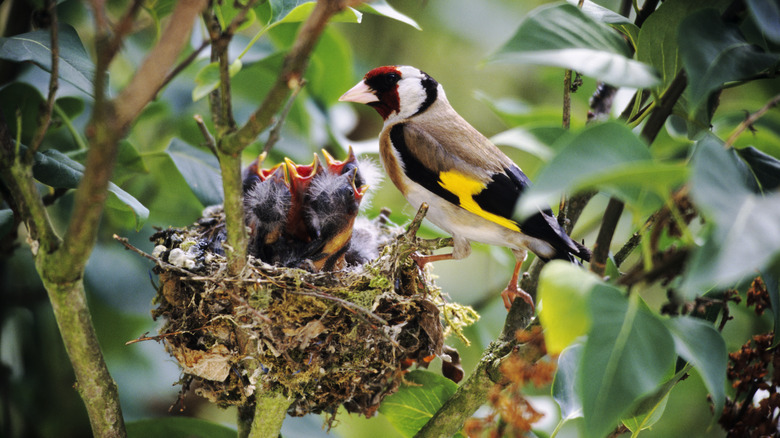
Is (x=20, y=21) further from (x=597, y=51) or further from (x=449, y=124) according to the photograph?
(x=597, y=51)

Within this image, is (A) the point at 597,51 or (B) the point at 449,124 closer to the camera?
(A) the point at 597,51

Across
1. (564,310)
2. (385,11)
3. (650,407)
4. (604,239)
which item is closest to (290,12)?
(385,11)

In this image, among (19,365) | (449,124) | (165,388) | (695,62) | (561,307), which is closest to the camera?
(561,307)

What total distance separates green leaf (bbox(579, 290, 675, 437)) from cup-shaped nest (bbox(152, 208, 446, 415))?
23.7 inches

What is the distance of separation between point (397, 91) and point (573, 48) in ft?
3.23

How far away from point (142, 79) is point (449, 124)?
40.7 inches

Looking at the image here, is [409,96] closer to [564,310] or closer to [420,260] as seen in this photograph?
[420,260]

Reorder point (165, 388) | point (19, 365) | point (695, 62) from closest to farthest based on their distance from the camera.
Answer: point (695, 62)
point (19, 365)
point (165, 388)

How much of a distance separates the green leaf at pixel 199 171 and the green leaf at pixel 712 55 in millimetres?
1146

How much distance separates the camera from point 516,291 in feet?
4.51

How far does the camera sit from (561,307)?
0.62 meters

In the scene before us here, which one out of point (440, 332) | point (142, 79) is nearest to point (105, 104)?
point (142, 79)

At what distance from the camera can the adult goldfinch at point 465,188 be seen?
1336 millimetres

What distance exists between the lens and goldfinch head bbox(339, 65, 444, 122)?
1722 millimetres
